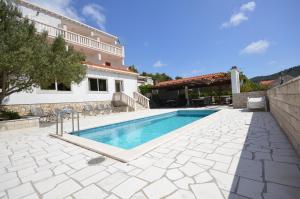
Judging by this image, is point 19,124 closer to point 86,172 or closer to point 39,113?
point 39,113

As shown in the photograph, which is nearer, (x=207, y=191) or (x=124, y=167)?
(x=207, y=191)

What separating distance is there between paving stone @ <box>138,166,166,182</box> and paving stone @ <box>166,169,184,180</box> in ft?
0.36

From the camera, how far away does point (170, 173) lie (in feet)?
9.15

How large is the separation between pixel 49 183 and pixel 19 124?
7733 millimetres

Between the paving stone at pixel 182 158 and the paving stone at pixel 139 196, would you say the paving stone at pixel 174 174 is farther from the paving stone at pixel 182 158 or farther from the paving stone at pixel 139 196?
the paving stone at pixel 139 196

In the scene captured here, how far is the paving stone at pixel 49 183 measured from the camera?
2.59m

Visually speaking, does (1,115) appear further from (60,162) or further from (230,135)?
(230,135)

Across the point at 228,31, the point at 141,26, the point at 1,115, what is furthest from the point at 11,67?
the point at 228,31

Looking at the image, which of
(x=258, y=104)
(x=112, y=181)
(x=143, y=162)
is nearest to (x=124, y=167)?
(x=143, y=162)

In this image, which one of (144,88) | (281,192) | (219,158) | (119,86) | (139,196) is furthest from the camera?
(144,88)

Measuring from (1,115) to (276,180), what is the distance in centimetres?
1218

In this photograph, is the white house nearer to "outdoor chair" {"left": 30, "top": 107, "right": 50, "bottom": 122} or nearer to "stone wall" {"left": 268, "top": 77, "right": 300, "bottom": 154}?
"outdoor chair" {"left": 30, "top": 107, "right": 50, "bottom": 122}

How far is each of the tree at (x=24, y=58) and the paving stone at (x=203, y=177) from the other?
8.32m

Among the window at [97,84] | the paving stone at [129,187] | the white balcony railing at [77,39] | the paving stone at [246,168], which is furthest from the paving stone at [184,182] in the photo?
the window at [97,84]
